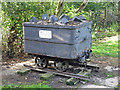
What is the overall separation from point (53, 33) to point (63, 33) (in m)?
0.29

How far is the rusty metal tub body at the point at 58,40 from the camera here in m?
4.41

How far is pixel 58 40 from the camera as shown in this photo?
4.55 m

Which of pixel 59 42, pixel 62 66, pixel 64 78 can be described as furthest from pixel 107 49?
pixel 59 42

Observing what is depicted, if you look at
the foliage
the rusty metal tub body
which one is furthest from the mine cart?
the foliage

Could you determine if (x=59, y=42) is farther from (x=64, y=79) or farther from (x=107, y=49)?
(x=107, y=49)

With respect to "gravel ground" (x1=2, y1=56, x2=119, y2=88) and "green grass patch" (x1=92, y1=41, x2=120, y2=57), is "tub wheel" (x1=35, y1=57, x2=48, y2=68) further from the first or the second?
"green grass patch" (x1=92, y1=41, x2=120, y2=57)

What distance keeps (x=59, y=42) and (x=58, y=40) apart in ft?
0.18

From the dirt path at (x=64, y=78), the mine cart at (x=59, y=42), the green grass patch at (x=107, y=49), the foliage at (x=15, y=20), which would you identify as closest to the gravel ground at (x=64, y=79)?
the dirt path at (x=64, y=78)

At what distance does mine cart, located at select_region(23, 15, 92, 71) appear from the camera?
443cm

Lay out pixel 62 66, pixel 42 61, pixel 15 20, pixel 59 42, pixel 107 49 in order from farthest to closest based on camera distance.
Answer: pixel 107 49, pixel 15 20, pixel 42 61, pixel 62 66, pixel 59 42

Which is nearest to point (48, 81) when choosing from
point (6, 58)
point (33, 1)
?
point (6, 58)

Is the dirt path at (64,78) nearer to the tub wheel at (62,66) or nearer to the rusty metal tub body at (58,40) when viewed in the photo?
the tub wheel at (62,66)

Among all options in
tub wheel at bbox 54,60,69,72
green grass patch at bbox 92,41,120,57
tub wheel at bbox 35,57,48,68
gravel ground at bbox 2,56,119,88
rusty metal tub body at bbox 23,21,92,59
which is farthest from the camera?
green grass patch at bbox 92,41,120,57

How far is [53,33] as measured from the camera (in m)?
4.60
